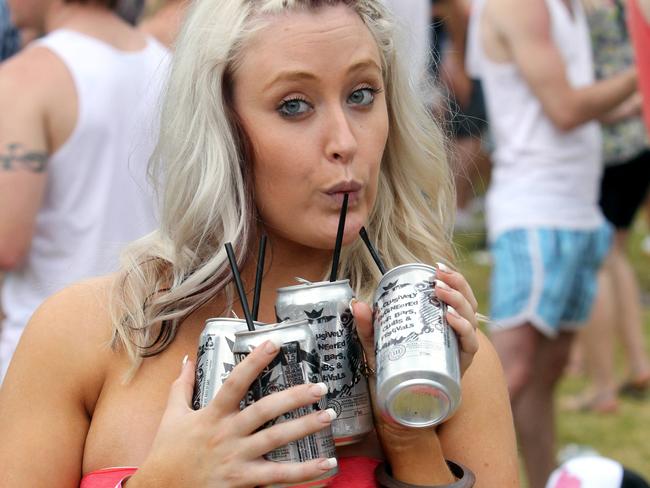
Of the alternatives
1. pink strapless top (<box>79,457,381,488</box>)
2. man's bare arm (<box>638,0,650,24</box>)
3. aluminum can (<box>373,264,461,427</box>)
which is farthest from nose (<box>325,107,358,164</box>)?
man's bare arm (<box>638,0,650,24</box>)

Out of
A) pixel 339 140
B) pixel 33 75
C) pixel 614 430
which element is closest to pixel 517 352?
pixel 614 430

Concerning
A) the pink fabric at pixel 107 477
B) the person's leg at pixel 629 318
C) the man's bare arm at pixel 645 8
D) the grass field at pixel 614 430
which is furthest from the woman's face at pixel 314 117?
the person's leg at pixel 629 318

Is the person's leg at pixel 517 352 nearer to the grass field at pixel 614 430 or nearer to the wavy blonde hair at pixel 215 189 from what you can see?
the grass field at pixel 614 430

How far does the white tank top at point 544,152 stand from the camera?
427 centimetres

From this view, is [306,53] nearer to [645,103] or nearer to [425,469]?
[425,469]

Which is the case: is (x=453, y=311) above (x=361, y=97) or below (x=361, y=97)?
below

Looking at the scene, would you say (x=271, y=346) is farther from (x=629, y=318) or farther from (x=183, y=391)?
(x=629, y=318)

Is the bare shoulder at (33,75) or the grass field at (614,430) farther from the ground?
the bare shoulder at (33,75)

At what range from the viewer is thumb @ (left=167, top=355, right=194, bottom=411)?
183cm

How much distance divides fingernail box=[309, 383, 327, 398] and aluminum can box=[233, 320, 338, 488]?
3 cm

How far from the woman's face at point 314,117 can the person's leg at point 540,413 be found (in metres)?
2.40

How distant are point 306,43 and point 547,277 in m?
2.41

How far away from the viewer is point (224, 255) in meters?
2.13

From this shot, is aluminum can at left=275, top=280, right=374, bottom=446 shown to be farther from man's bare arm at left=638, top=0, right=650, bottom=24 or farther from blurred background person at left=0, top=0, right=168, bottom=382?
man's bare arm at left=638, top=0, right=650, bottom=24
